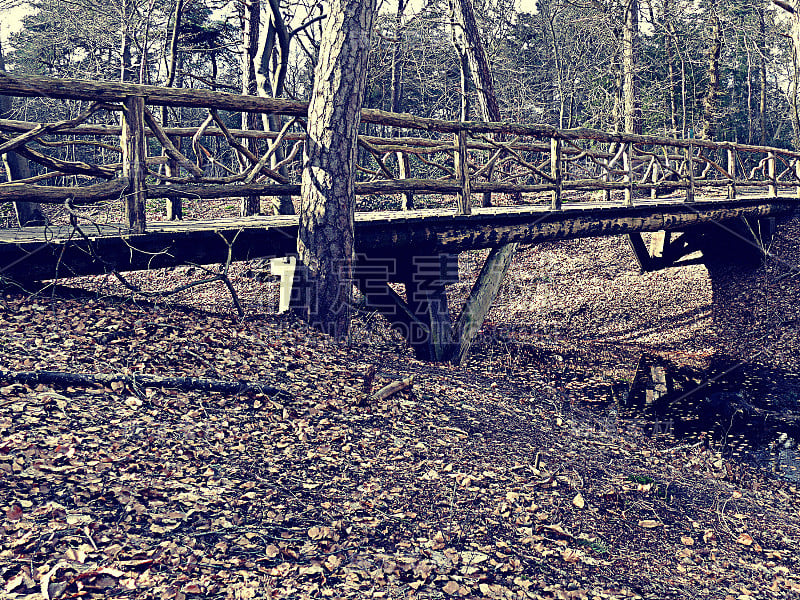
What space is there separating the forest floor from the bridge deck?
0.60 metres

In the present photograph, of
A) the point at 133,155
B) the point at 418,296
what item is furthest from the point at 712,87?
the point at 133,155

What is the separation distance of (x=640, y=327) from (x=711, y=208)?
2897 mm

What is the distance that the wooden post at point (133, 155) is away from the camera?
6.16 m

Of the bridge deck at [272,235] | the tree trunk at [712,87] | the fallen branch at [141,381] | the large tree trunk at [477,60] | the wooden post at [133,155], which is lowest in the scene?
the fallen branch at [141,381]

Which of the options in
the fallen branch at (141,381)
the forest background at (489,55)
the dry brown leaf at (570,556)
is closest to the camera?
→ the dry brown leaf at (570,556)

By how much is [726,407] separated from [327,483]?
7.31 meters

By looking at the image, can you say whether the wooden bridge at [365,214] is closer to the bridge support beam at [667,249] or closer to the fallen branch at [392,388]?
the bridge support beam at [667,249]

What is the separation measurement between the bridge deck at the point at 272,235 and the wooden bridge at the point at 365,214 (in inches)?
0.7

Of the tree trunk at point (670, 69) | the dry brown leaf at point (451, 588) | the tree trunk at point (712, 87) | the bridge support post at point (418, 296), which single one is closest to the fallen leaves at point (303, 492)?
the dry brown leaf at point (451, 588)

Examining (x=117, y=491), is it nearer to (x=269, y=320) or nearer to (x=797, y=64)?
(x=269, y=320)

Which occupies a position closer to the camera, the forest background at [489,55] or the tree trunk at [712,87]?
the forest background at [489,55]

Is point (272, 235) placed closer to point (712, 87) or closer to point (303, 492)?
point (303, 492)

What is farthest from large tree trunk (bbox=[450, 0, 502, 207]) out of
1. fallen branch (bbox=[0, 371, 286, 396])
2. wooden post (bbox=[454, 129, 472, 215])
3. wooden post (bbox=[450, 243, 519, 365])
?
fallen branch (bbox=[0, 371, 286, 396])

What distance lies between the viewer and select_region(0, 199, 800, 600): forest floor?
12.5 ft
